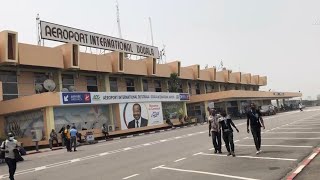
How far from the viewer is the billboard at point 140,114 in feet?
131

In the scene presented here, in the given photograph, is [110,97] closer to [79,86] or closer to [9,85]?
[79,86]

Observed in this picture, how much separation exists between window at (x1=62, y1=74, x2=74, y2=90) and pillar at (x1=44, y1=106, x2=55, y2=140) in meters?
8.26

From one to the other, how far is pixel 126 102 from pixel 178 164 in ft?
90.2

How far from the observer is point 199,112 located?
207ft

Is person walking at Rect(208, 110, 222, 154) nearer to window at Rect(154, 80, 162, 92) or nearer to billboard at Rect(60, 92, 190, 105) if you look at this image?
billboard at Rect(60, 92, 190, 105)

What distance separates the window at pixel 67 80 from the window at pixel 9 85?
5478 mm

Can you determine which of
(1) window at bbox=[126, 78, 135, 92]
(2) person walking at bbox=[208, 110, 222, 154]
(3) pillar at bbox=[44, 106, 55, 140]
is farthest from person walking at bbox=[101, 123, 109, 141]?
(2) person walking at bbox=[208, 110, 222, 154]

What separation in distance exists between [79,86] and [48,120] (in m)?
10.6

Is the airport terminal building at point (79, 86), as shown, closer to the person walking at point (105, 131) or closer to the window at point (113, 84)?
the window at point (113, 84)

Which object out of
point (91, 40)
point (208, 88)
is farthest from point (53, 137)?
point (208, 88)

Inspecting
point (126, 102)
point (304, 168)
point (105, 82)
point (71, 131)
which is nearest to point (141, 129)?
point (126, 102)

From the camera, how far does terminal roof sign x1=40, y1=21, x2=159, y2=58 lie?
39125 millimetres

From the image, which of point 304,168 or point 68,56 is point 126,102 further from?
point 304,168

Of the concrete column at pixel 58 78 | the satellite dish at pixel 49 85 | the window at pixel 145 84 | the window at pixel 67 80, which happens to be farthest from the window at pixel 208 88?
the satellite dish at pixel 49 85
